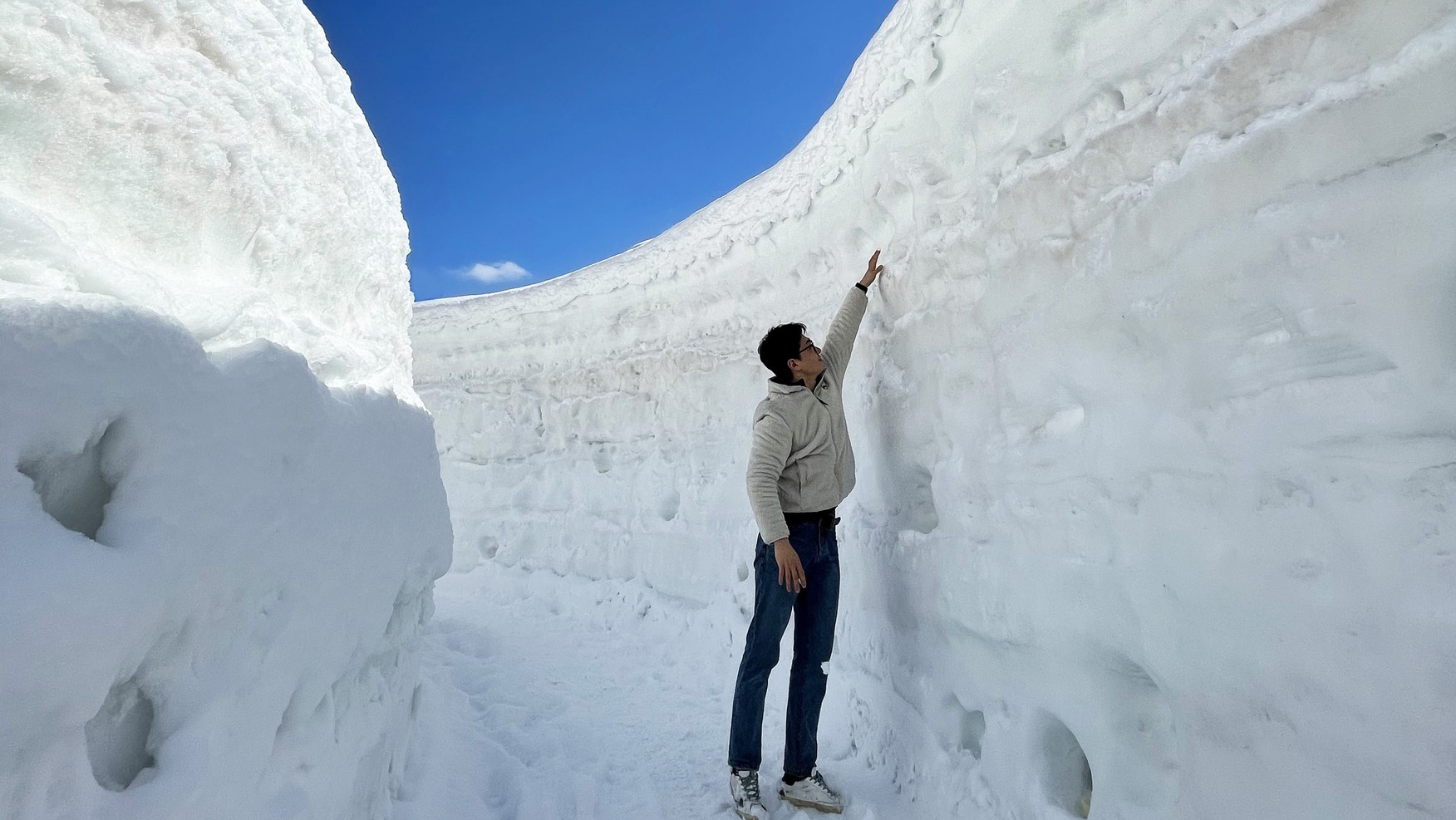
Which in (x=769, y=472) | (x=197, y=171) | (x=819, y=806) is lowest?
(x=819, y=806)

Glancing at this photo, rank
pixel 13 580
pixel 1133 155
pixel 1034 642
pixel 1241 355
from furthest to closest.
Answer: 1. pixel 1034 642
2. pixel 1133 155
3. pixel 1241 355
4. pixel 13 580

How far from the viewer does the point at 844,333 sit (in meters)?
2.53

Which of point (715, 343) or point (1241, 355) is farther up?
point (715, 343)

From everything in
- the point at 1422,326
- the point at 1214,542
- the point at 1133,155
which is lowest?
the point at 1214,542

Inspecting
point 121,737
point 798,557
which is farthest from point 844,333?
point 121,737

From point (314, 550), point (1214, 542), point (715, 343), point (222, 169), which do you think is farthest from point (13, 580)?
point (715, 343)

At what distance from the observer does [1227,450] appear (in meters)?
1.43

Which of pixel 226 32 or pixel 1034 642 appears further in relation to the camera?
pixel 1034 642

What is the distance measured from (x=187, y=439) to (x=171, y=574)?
0.20 m

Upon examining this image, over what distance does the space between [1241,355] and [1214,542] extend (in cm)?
36

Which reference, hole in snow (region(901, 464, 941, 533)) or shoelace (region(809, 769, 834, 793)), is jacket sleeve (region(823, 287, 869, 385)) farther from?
shoelace (region(809, 769, 834, 793))

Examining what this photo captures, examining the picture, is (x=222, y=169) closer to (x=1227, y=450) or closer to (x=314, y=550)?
(x=314, y=550)

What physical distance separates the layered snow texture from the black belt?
0.35m

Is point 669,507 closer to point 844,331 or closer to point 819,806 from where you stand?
point 844,331
